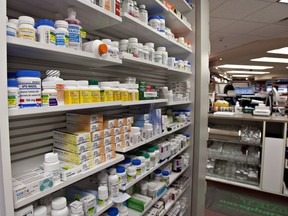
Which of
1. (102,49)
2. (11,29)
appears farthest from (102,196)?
(11,29)

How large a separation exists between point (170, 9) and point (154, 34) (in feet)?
1.10

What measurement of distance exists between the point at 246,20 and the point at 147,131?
316 centimetres

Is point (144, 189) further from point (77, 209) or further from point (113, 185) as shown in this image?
point (77, 209)

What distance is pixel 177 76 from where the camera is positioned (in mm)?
2289

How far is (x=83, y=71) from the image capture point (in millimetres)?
1310

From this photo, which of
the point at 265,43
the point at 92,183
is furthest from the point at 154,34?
the point at 265,43

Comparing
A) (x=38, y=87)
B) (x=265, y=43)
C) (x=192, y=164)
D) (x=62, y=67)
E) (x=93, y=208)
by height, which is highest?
(x=265, y=43)

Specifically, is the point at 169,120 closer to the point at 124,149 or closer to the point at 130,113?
the point at 130,113

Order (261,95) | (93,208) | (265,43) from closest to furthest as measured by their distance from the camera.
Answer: (93,208) → (261,95) → (265,43)

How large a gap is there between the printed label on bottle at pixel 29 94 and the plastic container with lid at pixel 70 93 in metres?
0.13

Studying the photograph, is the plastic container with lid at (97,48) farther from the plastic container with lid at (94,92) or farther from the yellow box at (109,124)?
the yellow box at (109,124)

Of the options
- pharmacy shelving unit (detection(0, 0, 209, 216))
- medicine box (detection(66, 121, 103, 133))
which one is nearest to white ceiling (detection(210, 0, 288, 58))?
pharmacy shelving unit (detection(0, 0, 209, 216))

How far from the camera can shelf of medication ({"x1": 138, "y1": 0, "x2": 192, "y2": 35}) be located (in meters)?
1.47

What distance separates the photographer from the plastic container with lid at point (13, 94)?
0.65 meters
